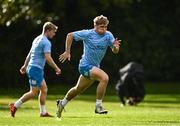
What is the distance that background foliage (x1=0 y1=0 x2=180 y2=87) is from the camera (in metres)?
39.6

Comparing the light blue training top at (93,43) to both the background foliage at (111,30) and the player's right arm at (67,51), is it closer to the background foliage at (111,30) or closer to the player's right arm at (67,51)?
the player's right arm at (67,51)

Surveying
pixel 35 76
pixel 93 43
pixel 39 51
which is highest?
pixel 93 43

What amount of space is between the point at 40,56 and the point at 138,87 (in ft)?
32.5

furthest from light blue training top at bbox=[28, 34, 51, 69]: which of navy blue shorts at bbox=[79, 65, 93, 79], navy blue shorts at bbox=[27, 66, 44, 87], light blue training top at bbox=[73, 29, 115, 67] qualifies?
navy blue shorts at bbox=[79, 65, 93, 79]

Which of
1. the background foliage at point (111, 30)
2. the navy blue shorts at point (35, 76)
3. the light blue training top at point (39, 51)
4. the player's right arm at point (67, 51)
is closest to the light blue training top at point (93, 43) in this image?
the player's right arm at point (67, 51)

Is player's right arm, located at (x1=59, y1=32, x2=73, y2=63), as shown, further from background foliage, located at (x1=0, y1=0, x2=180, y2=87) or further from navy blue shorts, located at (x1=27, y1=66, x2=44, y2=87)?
background foliage, located at (x1=0, y1=0, x2=180, y2=87)

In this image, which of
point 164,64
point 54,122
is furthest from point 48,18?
point 54,122

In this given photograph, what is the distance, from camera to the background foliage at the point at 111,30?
3956 cm

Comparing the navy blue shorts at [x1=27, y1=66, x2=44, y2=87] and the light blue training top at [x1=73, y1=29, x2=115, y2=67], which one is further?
the navy blue shorts at [x1=27, y1=66, x2=44, y2=87]

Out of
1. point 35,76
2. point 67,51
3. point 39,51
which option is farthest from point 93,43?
point 35,76

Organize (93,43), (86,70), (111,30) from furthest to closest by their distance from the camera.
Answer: (111,30), (93,43), (86,70)

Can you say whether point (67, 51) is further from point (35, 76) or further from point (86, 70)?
point (35, 76)

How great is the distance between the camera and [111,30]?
42.4m

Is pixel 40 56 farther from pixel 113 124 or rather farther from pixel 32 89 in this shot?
pixel 113 124
